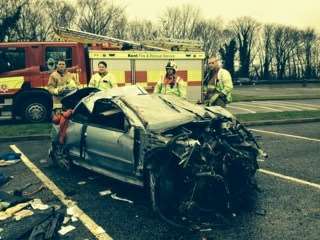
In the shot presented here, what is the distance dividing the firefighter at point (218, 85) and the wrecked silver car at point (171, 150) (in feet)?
7.80

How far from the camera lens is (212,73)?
8.83 m

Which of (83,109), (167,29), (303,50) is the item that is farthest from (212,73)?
(303,50)

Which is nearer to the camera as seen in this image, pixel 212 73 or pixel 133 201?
pixel 133 201

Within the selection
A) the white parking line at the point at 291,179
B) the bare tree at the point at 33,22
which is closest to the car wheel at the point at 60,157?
the white parking line at the point at 291,179

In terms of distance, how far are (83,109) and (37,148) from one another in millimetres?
2854

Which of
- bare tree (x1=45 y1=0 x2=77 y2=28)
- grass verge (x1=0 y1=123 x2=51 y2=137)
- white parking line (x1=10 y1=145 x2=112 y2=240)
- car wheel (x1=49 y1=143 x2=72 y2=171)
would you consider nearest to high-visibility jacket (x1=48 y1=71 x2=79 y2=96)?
grass verge (x1=0 y1=123 x2=51 y2=137)

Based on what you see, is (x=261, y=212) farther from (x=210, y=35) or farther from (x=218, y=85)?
(x=210, y=35)

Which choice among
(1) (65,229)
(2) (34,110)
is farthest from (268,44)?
(1) (65,229)

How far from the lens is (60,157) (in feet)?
23.5

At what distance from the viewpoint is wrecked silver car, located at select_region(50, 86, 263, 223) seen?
482 cm

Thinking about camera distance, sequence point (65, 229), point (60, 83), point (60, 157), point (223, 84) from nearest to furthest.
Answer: point (65, 229) → point (60, 157) → point (223, 84) → point (60, 83)

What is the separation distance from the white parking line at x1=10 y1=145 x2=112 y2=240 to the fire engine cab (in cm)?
504

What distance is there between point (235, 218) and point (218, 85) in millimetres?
4274

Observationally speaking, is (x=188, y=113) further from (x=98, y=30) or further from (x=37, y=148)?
(x=98, y=30)
